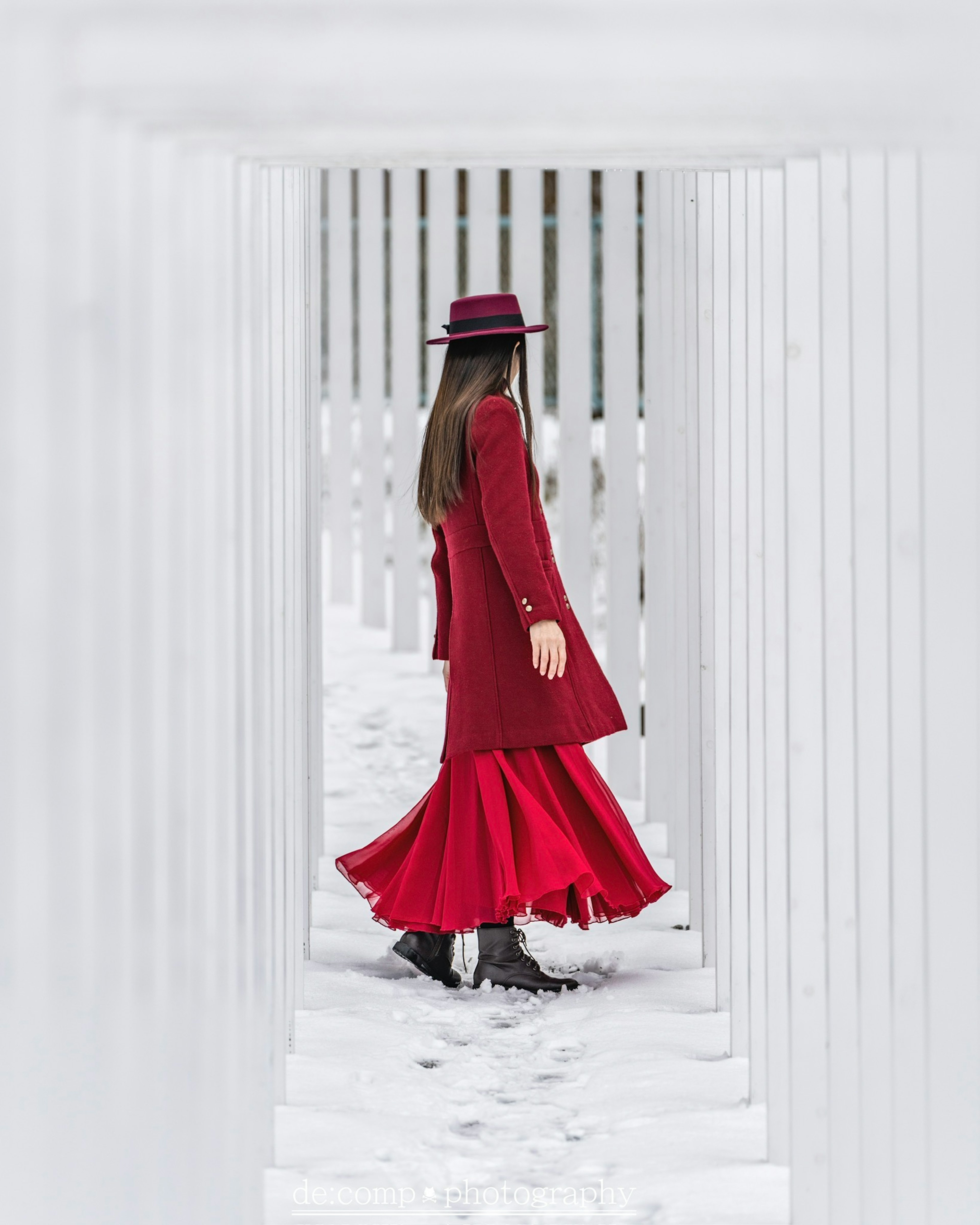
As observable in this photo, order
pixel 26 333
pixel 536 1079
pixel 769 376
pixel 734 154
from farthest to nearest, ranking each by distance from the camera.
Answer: pixel 536 1079 → pixel 769 376 → pixel 734 154 → pixel 26 333

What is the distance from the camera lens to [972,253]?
1.23 metres

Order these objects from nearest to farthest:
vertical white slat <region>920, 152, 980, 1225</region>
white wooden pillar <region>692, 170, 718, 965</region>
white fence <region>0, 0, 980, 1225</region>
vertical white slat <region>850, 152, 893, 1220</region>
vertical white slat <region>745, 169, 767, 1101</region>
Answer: white fence <region>0, 0, 980, 1225</region>, vertical white slat <region>920, 152, 980, 1225</region>, vertical white slat <region>850, 152, 893, 1220</region>, vertical white slat <region>745, 169, 767, 1101</region>, white wooden pillar <region>692, 170, 718, 965</region>

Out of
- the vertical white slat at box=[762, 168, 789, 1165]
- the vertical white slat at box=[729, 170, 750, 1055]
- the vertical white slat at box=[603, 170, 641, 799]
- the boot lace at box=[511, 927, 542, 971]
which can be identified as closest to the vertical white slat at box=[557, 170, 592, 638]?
the vertical white slat at box=[603, 170, 641, 799]

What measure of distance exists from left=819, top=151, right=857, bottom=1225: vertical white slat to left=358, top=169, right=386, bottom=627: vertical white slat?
11.6ft

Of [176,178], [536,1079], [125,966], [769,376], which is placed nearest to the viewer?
[125,966]

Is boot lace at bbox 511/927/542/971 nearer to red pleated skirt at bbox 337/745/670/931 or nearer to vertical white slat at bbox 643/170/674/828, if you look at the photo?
red pleated skirt at bbox 337/745/670/931

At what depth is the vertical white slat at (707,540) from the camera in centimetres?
236

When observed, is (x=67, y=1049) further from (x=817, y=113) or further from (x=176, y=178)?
(x=817, y=113)

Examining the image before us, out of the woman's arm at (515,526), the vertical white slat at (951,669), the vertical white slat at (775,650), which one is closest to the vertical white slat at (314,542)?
the woman's arm at (515,526)

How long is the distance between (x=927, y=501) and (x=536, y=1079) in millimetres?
1232

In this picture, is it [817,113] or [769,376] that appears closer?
[817,113]

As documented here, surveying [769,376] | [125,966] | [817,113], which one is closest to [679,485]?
[769,376]

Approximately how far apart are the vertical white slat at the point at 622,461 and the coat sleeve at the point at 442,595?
1.27 metres

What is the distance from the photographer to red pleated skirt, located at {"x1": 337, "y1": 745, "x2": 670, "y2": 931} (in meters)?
2.53
